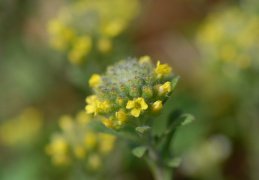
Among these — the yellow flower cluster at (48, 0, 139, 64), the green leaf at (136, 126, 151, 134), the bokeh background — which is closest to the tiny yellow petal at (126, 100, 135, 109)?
the green leaf at (136, 126, 151, 134)

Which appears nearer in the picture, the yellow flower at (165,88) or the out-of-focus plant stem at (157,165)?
the yellow flower at (165,88)

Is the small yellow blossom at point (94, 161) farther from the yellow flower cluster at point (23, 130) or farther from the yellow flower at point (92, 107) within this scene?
the yellow flower cluster at point (23, 130)

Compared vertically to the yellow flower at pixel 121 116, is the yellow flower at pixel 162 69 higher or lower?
higher

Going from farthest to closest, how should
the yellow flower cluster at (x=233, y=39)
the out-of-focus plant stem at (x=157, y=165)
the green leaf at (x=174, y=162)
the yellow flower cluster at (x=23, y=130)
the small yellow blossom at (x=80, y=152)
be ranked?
1. the yellow flower cluster at (x=23, y=130)
2. the yellow flower cluster at (x=233, y=39)
3. the small yellow blossom at (x=80, y=152)
4. the out-of-focus plant stem at (x=157, y=165)
5. the green leaf at (x=174, y=162)

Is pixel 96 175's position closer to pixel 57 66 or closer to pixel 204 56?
pixel 204 56

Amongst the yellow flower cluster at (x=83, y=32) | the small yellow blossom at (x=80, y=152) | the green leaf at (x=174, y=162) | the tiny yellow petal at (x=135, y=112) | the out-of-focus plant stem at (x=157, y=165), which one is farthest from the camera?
the yellow flower cluster at (x=83, y=32)

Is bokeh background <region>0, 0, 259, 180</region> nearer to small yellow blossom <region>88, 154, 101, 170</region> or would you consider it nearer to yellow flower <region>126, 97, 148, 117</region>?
small yellow blossom <region>88, 154, 101, 170</region>

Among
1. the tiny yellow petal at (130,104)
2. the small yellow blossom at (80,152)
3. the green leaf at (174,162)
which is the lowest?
the green leaf at (174,162)

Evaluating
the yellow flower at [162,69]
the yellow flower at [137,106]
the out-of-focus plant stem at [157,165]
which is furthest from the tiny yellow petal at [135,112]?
the out-of-focus plant stem at [157,165]

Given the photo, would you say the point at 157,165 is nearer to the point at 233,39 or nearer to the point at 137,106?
the point at 137,106
